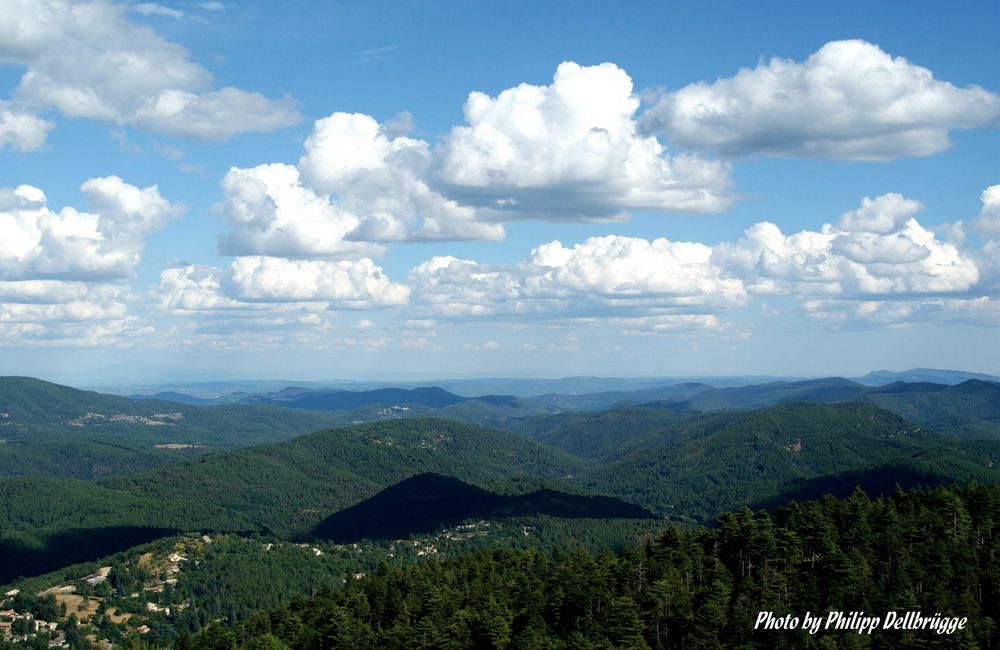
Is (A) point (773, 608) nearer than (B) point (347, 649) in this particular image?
Yes

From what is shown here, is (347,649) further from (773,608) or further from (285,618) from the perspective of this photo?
(773,608)

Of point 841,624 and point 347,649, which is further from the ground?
point 841,624

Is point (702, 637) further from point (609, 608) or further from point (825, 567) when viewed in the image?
point (825, 567)

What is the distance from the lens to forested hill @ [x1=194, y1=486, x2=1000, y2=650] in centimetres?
11000

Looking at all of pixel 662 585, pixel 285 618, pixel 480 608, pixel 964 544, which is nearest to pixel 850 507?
pixel 964 544

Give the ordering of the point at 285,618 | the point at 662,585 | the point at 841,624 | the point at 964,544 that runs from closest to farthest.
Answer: the point at 841,624 → the point at 662,585 → the point at 964,544 → the point at 285,618

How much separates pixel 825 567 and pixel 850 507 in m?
29.5

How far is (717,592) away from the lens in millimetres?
117188

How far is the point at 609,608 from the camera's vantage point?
120 metres

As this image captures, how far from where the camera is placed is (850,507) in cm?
14762

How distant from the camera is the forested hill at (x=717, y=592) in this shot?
11000cm

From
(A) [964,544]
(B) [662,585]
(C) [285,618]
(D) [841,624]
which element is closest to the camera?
(D) [841,624]

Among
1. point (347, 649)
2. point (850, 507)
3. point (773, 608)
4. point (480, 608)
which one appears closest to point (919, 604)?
point (773, 608)

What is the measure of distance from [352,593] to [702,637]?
68.8 meters
